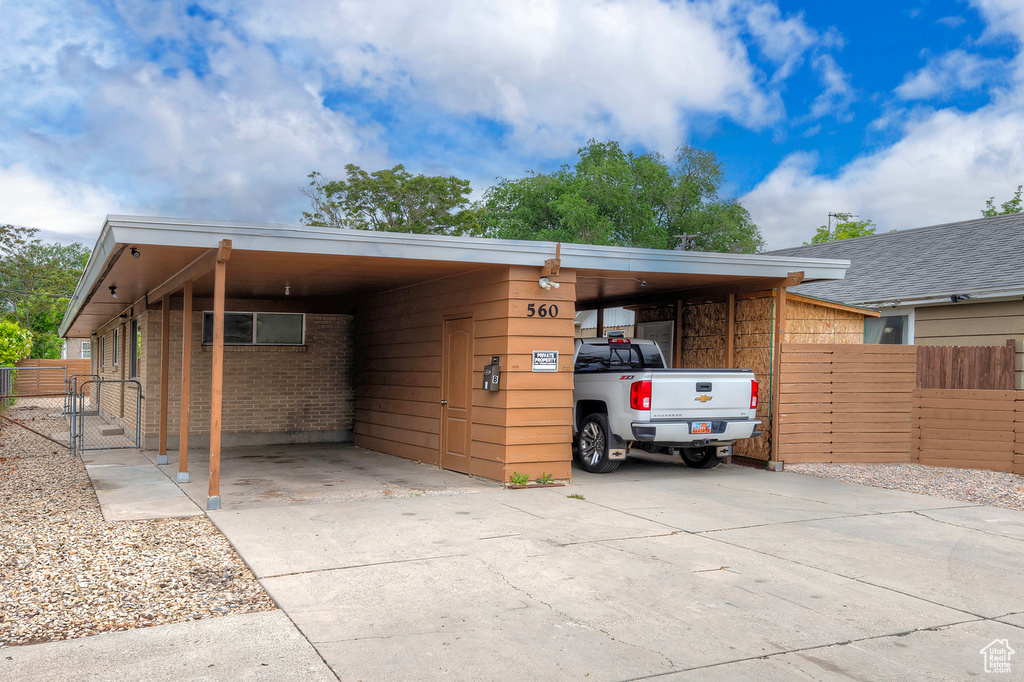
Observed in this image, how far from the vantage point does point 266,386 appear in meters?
14.6

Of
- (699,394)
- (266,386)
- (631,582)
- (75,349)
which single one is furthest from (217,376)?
(75,349)

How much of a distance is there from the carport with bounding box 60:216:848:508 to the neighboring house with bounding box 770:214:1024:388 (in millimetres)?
4248

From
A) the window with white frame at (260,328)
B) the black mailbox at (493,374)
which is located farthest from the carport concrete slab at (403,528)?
the window with white frame at (260,328)

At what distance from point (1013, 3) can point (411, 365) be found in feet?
56.0

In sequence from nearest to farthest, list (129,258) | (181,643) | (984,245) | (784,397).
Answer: (181,643) → (129,258) → (784,397) → (984,245)

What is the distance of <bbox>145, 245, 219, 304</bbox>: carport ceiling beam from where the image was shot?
847 cm

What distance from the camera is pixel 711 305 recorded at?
12594 mm

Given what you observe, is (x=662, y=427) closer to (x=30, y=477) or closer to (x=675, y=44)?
(x=30, y=477)

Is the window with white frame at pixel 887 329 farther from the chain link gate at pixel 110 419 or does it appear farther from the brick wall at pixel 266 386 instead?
the chain link gate at pixel 110 419

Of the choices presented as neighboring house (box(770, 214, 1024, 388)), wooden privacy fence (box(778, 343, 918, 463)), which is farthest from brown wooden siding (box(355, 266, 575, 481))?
neighboring house (box(770, 214, 1024, 388))

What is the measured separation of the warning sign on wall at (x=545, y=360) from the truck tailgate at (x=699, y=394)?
4.03 feet

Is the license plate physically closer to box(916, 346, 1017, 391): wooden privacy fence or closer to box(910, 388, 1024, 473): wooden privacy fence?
box(910, 388, 1024, 473): wooden privacy fence

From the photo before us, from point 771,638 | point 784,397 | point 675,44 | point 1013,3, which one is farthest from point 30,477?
point 1013,3

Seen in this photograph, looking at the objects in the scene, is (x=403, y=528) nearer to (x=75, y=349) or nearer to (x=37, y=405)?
(x=37, y=405)
